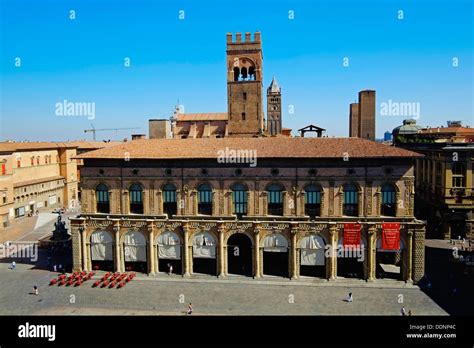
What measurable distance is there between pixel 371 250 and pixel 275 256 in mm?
11299

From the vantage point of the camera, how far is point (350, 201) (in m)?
42.2

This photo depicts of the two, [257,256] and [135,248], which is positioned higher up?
[135,248]

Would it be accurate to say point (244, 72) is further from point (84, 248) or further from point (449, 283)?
Result: point (449, 283)

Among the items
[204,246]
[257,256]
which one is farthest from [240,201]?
[204,246]

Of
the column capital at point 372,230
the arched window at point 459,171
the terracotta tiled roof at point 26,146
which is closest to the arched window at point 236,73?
the arched window at point 459,171

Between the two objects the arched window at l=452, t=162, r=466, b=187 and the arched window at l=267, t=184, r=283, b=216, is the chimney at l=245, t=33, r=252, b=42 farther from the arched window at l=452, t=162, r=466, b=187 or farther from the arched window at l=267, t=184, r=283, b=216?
the arched window at l=452, t=162, r=466, b=187

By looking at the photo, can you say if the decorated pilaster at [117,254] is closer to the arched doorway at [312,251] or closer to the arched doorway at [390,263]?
the arched doorway at [312,251]

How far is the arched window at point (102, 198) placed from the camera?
45.3 m

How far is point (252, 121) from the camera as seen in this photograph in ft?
242

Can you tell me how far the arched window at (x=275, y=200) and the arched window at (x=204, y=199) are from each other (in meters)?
6.31

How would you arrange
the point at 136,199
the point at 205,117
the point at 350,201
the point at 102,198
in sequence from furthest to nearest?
the point at 205,117 → the point at 102,198 → the point at 136,199 → the point at 350,201

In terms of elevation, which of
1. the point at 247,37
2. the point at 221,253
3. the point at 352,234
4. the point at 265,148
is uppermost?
the point at 247,37
